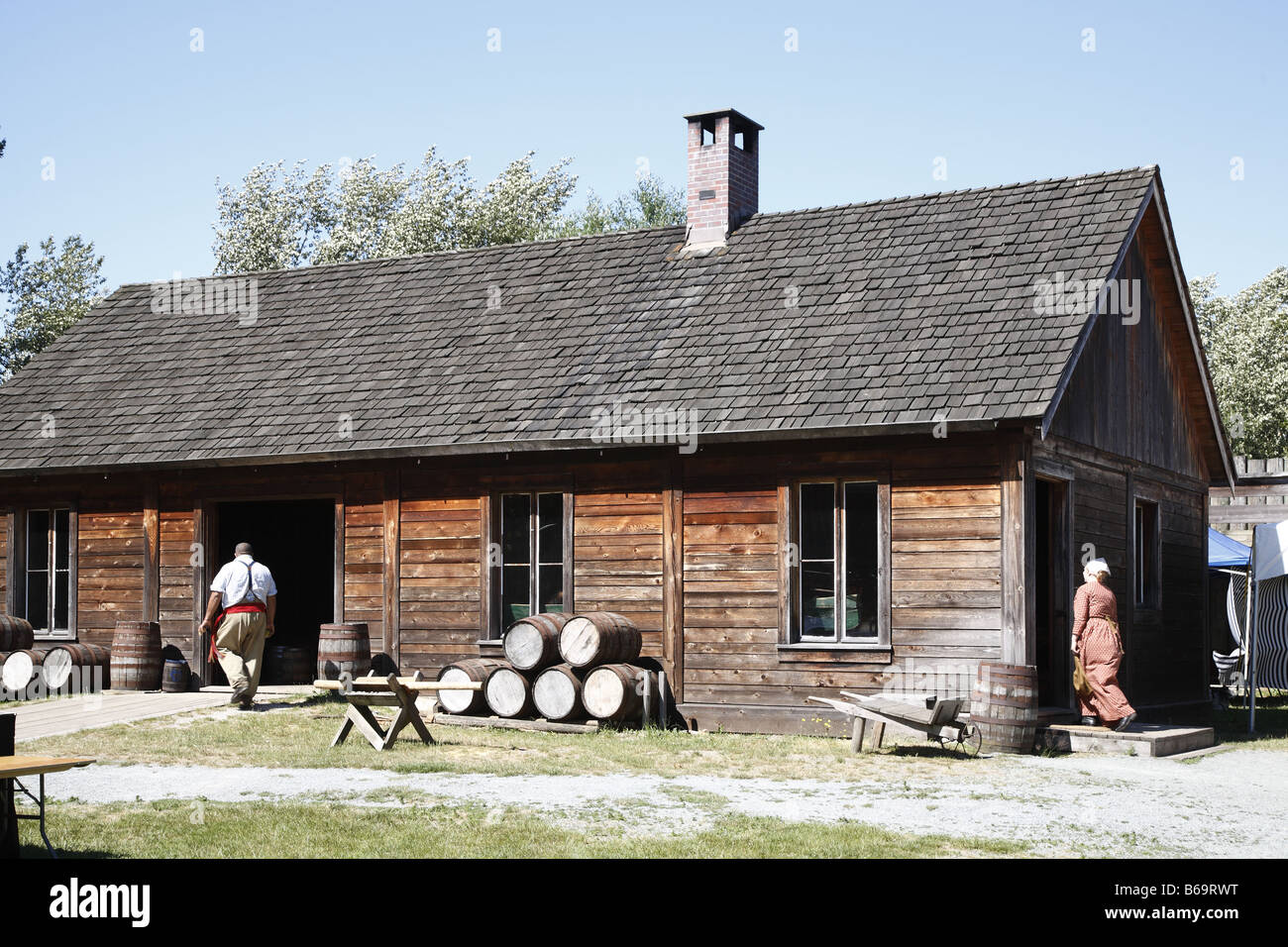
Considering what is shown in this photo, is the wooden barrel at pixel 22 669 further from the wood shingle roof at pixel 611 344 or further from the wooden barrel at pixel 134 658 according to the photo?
the wood shingle roof at pixel 611 344

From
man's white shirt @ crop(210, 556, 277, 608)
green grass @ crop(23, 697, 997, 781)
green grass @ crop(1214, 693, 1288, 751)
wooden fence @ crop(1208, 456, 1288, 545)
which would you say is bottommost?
green grass @ crop(1214, 693, 1288, 751)

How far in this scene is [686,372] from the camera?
54.1ft

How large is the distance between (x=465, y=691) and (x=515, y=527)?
2.29m

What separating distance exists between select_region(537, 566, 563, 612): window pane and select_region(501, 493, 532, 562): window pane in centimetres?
21

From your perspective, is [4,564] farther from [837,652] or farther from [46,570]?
[837,652]

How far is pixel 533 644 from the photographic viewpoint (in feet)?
49.4

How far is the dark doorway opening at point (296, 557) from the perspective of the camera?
69.4 feet

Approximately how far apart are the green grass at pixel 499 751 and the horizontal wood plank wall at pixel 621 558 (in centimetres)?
161

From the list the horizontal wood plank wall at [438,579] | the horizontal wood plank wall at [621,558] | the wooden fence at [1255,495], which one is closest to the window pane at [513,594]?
the horizontal wood plank wall at [438,579]

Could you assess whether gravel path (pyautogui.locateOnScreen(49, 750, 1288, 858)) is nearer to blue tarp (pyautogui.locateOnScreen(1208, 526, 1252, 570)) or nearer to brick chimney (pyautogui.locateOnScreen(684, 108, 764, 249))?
brick chimney (pyautogui.locateOnScreen(684, 108, 764, 249))

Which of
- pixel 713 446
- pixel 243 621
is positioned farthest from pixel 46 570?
pixel 713 446

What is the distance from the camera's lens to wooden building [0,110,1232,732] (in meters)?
14.8

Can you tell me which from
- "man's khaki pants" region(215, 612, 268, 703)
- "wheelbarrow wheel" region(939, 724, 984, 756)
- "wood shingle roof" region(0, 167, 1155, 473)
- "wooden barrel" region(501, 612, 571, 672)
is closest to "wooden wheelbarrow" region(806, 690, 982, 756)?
"wheelbarrow wheel" region(939, 724, 984, 756)
